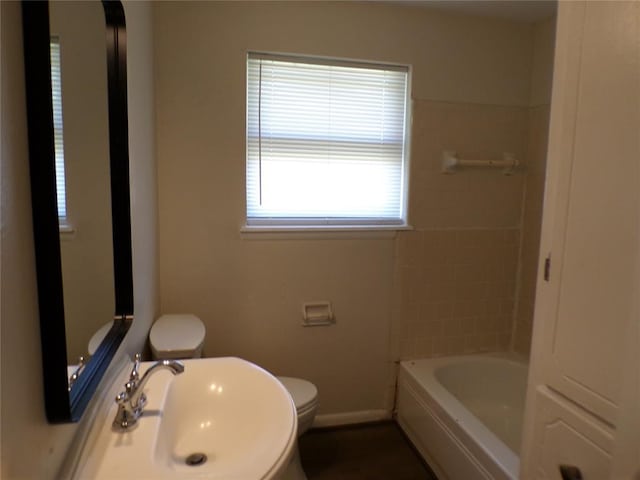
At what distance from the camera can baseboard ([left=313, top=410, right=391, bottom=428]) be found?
2.52 metres

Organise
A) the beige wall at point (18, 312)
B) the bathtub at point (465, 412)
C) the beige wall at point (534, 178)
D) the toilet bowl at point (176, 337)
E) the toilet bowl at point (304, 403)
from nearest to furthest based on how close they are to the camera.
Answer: the beige wall at point (18, 312) → the toilet bowl at point (176, 337) → the bathtub at point (465, 412) → the toilet bowl at point (304, 403) → the beige wall at point (534, 178)

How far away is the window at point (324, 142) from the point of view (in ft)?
7.54

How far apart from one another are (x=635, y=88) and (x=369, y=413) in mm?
2224

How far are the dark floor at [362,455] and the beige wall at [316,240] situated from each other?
0.16m

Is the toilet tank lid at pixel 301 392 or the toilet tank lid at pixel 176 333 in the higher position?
the toilet tank lid at pixel 176 333

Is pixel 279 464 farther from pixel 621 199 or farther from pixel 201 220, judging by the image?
pixel 201 220

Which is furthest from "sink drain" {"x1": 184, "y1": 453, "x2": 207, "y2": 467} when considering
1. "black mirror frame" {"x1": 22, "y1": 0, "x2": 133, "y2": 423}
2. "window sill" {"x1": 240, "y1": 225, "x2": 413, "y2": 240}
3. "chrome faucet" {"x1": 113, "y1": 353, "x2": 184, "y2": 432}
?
"window sill" {"x1": 240, "y1": 225, "x2": 413, "y2": 240}

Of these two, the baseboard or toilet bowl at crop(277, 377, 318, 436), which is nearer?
toilet bowl at crop(277, 377, 318, 436)

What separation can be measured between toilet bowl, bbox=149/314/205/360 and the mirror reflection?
0.49m

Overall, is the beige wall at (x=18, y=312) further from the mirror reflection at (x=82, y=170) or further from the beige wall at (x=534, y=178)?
the beige wall at (x=534, y=178)

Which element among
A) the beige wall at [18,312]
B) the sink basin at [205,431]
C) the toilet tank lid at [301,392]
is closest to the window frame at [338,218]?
the toilet tank lid at [301,392]

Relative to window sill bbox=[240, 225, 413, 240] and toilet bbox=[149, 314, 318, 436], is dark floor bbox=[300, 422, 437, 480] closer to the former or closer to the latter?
toilet bbox=[149, 314, 318, 436]

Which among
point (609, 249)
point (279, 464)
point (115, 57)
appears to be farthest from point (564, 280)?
point (115, 57)

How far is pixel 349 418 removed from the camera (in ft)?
8.42
